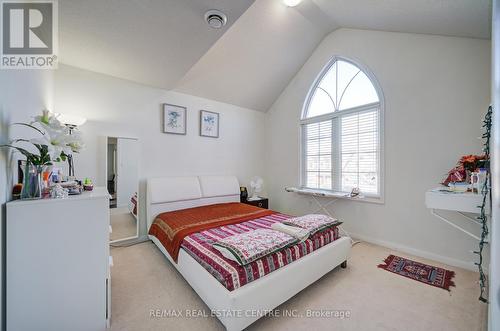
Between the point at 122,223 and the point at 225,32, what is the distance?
9.98 ft

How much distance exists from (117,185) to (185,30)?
2392mm

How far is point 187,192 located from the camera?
3494 millimetres

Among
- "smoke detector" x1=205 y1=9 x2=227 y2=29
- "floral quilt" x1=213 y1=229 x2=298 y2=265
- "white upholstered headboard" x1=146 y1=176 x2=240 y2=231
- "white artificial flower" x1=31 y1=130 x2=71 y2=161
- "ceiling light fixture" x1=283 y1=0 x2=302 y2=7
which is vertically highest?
"ceiling light fixture" x1=283 y1=0 x2=302 y2=7

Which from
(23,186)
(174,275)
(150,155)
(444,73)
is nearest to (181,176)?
(150,155)

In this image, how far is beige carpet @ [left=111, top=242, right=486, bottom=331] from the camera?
1.57 meters

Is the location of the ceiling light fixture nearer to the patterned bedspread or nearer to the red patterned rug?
the patterned bedspread

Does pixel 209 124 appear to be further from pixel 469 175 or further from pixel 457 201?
pixel 469 175

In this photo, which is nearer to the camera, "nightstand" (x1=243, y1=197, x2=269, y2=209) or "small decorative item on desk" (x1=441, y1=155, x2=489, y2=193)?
"small decorative item on desk" (x1=441, y1=155, x2=489, y2=193)

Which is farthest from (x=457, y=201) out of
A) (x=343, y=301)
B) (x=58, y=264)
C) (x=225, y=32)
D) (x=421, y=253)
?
(x=58, y=264)

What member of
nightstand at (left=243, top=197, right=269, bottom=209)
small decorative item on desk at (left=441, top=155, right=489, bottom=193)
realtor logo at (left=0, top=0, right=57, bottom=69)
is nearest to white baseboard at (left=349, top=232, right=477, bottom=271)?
small decorative item on desk at (left=441, top=155, right=489, bottom=193)

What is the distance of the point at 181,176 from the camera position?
3.66 meters

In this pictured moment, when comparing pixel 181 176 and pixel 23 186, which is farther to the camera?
pixel 181 176

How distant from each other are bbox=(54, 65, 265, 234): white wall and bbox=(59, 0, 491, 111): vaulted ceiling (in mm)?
209

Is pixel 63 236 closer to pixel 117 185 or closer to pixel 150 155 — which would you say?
pixel 117 185
